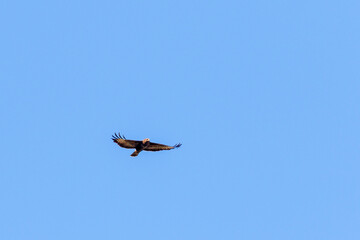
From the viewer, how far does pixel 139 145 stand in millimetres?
80938

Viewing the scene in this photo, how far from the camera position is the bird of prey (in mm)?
79562

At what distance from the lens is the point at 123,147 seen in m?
80.2

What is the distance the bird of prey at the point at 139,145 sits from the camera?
79.6m

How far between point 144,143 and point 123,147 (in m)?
1.76

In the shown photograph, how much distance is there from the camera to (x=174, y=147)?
3248 inches

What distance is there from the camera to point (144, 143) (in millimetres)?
81000

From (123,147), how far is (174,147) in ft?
14.6

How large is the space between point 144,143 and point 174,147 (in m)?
2.75
